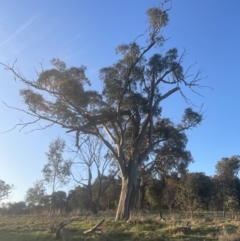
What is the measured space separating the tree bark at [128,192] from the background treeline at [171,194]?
9.64 m

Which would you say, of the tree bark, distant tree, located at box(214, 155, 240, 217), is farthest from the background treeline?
the tree bark

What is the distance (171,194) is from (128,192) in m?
20.1

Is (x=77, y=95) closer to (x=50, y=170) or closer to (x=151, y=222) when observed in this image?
(x=151, y=222)

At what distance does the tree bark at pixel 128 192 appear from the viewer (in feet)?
66.0

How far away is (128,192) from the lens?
66.7 ft

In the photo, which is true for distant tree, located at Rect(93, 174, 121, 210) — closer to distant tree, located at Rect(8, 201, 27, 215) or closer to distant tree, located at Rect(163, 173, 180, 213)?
distant tree, located at Rect(163, 173, 180, 213)

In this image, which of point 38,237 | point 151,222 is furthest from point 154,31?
point 38,237

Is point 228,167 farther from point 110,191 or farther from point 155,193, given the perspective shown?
point 110,191

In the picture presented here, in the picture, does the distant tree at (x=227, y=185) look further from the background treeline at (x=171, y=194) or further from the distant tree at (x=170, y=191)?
the distant tree at (x=170, y=191)

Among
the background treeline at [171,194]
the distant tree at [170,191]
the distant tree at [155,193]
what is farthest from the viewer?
the distant tree at [155,193]

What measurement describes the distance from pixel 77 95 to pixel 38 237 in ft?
29.7

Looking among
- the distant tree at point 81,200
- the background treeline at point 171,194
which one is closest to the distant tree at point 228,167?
the background treeline at point 171,194

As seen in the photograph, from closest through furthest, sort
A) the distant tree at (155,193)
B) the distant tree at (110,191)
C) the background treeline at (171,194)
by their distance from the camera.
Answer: the background treeline at (171,194)
the distant tree at (155,193)
the distant tree at (110,191)

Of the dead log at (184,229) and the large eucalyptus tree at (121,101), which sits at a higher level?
the large eucalyptus tree at (121,101)
